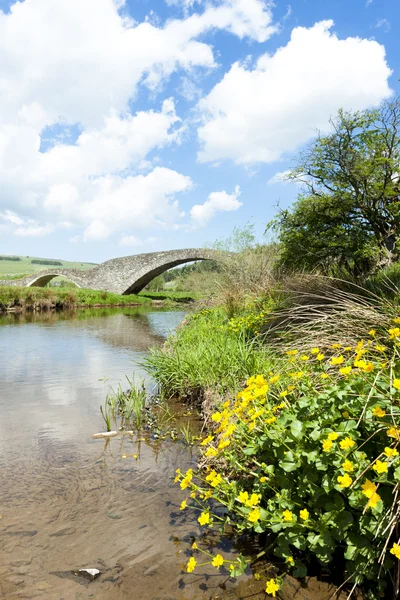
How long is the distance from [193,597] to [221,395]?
2481 millimetres

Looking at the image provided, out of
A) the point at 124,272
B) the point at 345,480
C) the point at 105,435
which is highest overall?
the point at 124,272

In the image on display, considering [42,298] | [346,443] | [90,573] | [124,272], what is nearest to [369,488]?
[346,443]

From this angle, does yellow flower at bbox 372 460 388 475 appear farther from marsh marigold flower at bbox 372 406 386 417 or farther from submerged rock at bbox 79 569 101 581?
submerged rock at bbox 79 569 101 581

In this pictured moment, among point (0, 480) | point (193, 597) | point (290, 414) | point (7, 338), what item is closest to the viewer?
point (193, 597)

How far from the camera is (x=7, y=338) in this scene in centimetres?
1281

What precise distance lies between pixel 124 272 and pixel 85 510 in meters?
36.6

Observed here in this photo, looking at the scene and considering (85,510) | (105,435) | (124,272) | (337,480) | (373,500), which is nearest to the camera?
(373,500)

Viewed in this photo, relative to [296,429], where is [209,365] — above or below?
below

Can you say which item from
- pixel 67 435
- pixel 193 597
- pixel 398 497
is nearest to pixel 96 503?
pixel 193 597

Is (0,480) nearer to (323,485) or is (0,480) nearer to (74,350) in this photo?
(323,485)

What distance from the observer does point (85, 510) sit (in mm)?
2998

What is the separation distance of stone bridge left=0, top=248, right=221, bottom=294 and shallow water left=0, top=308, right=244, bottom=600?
101ft

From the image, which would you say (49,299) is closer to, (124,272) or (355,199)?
(124,272)

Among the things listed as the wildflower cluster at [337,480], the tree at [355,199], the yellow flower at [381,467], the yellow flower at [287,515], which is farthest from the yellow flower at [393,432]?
the tree at [355,199]
